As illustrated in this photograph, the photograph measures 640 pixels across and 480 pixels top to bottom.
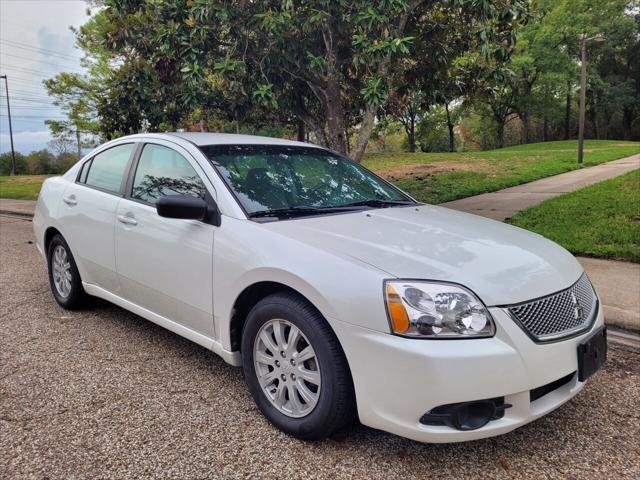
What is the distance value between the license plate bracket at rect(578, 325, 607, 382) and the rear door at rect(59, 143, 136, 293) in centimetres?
311

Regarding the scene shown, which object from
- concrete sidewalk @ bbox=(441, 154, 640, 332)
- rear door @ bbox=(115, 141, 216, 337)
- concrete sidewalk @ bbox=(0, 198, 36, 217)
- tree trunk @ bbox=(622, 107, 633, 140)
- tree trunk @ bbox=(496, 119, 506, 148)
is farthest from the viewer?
tree trunk @ bbox=(622, 107, 633, 140)

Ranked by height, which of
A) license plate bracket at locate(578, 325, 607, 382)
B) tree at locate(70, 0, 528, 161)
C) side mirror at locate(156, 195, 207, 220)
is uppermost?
tree at locate(70, 0, 528, 161)

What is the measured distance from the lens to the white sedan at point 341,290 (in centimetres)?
221

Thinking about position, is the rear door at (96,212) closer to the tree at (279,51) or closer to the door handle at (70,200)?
the door handle at (70,200)

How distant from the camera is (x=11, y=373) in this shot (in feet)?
11.3

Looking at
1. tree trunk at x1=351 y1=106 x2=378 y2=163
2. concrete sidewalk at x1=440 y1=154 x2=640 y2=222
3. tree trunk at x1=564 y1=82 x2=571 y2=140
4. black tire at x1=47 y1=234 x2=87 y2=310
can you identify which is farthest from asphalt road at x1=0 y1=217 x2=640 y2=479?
tree trunk at x1=564 y1=82 x2=571 y2=140

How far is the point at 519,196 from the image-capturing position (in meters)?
11.1

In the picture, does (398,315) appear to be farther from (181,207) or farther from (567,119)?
(567,119)

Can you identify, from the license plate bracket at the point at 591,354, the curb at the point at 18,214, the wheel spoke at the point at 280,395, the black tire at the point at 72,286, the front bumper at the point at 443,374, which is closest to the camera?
the front bumper at the point at 443,374

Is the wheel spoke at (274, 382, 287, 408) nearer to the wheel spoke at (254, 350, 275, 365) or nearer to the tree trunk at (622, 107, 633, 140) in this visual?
the wheel spoke at (254, 350, 275, 365)

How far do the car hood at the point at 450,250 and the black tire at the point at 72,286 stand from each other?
2457 millimetres

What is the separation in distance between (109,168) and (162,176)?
87cm

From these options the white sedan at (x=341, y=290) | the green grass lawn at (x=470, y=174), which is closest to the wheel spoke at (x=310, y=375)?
the white sedan at (x=341, y=290)

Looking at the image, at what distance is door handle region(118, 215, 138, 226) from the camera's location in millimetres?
3571
